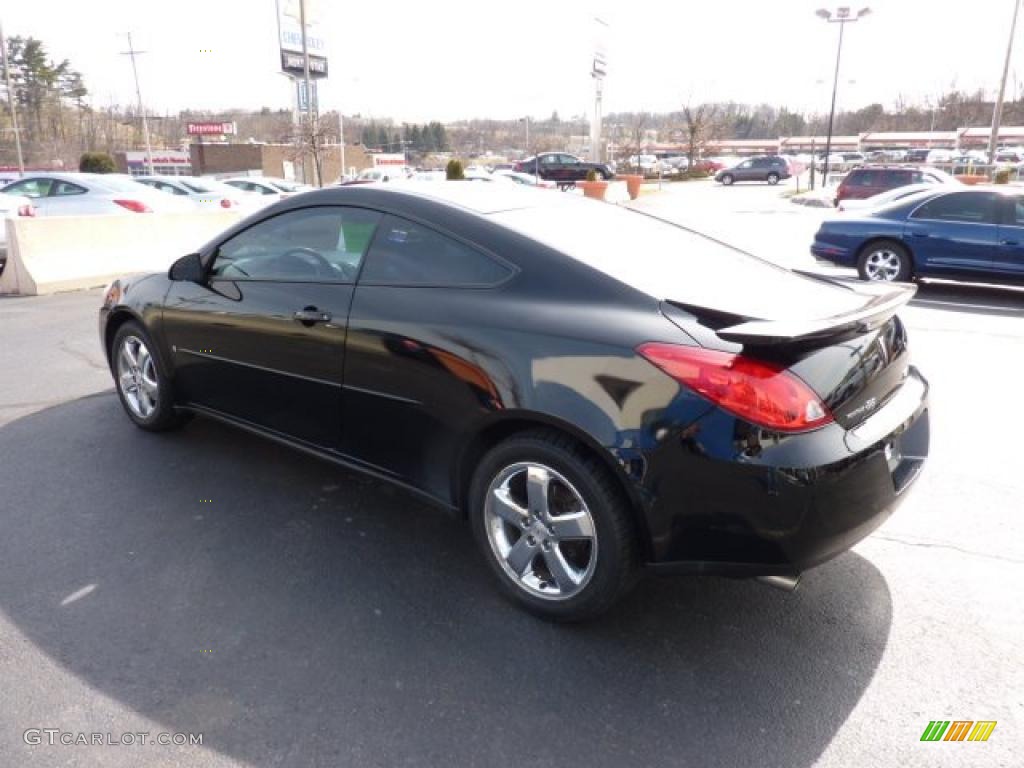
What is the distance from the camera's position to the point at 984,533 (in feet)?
11.9

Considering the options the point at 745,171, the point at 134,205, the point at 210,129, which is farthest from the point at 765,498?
the point at 210,129

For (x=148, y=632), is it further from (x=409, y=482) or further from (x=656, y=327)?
(x=656, y=327)

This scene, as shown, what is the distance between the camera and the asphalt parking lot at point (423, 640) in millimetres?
2338

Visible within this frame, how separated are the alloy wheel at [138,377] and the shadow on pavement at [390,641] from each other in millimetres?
885

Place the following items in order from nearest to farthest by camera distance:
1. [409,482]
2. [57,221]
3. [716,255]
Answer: [409,482] → [716,255] → [57,221]

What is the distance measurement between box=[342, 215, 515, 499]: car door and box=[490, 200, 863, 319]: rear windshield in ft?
1.01

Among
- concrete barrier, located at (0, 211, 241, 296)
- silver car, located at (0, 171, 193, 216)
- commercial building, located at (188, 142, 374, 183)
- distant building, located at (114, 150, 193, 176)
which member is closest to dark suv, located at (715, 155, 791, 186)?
commercial building, located at (188, 142, 374, 183)

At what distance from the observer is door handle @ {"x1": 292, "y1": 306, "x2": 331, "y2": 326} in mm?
3457

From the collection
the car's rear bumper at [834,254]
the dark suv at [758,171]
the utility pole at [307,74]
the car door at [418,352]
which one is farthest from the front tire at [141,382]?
the dark suv at [758,171]

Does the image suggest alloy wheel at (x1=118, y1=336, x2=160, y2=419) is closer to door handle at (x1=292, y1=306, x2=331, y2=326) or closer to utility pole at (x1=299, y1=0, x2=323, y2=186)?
door handle at (x1=292, y1=306, x2=331, y2=326)

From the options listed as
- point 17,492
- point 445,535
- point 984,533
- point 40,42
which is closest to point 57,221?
point 17,492

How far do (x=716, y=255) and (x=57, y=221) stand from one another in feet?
33.3

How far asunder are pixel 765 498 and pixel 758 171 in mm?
54062

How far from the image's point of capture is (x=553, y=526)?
2.82 metres
